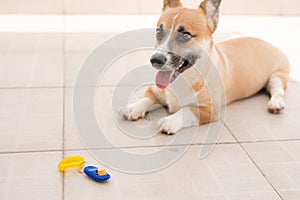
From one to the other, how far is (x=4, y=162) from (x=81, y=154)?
1.03ft

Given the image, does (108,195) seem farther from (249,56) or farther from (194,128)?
A: (249,56)

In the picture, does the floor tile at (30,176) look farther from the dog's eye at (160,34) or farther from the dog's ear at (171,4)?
the dog's ear at (171,4)

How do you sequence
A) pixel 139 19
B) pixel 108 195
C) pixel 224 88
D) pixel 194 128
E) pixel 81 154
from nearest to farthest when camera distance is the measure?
pixel 108 195 < pixel 81 154 < pixel 194 128 < pixel 224 88 < pixel 139 19

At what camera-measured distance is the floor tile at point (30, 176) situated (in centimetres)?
184

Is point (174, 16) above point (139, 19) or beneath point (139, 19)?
above

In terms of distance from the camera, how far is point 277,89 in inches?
106

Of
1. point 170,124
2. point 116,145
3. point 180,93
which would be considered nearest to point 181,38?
point 180,93

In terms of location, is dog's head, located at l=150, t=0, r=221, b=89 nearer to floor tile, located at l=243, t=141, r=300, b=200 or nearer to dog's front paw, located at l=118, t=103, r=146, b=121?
dog's front paw, located at l=118, t=103, r=146, b=121

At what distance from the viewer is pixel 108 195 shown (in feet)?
6.08

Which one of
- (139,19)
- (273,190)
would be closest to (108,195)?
(273,190)

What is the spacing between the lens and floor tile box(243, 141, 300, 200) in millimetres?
1960

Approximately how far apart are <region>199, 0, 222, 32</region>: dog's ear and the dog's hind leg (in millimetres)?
554

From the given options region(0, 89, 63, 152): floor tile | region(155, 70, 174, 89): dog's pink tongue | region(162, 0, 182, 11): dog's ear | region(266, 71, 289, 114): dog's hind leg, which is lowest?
region(0, 89, 63, 152): floor tile

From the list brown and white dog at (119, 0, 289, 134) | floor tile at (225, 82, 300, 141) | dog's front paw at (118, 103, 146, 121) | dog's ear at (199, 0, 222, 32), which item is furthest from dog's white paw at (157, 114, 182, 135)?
dog's ear at (199, 0, 222, 32)
